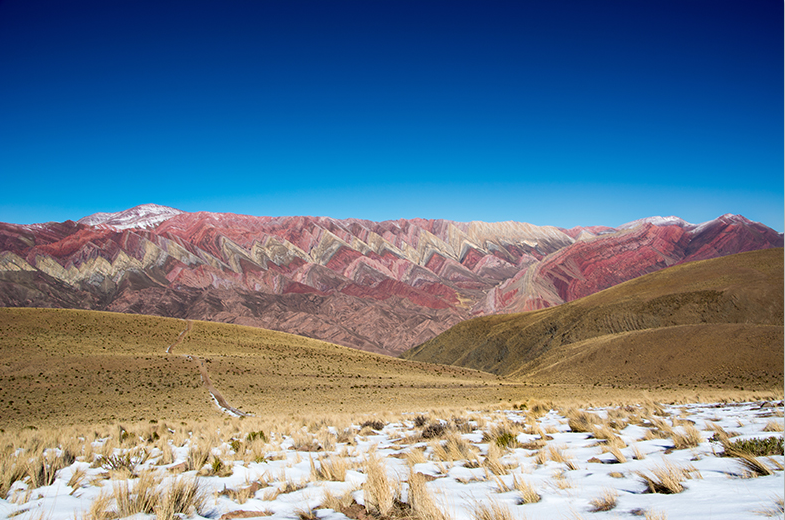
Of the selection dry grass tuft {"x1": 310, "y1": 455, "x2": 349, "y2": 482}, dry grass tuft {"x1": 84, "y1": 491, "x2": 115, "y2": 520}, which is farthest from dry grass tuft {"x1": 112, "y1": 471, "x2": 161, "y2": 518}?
dry grass tuft {"x1": 310, "y1": 455, "x2": 349, "y2": 482}

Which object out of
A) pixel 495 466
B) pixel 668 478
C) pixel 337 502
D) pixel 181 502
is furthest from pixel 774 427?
pixel 181 502

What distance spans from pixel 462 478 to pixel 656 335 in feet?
185

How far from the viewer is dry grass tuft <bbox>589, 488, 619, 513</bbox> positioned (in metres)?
3.99

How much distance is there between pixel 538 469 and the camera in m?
6.01

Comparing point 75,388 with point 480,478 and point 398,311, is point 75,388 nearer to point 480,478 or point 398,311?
point 480,478

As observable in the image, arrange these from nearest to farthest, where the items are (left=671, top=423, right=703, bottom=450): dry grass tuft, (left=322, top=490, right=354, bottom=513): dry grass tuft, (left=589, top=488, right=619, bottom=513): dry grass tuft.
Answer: (left=589, top=488, right=619, bottom=513): dry grass tuft < (left=322, top=490, right=354, bottom=513): dry grass tuft < (left=671, top=423, right=703, bottom=450): dry grass tuft

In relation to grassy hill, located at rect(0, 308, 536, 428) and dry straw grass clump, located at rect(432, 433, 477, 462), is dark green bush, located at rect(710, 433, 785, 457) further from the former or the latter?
grassy hill, located at rect(0, 308, 536, 428)

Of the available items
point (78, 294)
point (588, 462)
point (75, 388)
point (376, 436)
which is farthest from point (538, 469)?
point (78, 294)

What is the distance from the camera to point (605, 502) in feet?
13.2

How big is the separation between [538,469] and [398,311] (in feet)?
620

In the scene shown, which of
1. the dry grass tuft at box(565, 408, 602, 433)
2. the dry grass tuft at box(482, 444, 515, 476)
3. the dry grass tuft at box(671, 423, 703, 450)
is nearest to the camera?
the dry grass tuft at box(482, 444, 515, 476)

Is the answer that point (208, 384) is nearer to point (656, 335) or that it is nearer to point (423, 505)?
point (423, 505)

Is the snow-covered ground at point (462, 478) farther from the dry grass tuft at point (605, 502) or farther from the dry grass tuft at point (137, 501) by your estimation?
the dry grass tuft at point (137, 501)

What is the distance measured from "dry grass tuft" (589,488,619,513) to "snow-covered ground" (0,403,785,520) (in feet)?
0.04
